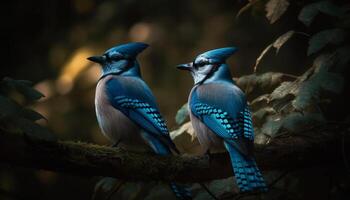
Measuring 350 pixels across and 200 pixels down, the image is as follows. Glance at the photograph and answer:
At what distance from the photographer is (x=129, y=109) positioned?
3.60m

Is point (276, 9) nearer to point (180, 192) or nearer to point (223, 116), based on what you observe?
point (223, 116)

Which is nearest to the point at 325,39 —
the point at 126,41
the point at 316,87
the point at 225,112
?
the point at 316,87

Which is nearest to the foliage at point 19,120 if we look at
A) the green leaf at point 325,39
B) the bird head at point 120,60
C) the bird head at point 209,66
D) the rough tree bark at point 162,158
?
the rough tree bark at point 162,158

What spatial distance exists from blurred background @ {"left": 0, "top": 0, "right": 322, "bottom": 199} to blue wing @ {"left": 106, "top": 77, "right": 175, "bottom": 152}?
301 centimetres

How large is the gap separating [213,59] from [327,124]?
2.64 feet

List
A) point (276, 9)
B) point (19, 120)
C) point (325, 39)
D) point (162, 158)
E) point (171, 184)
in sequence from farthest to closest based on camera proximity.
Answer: point (276, 9) < point (325, 39) < point (171, 184) < point (162, 158) < point (19, 120)

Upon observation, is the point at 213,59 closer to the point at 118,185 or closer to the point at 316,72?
the point at 316,72

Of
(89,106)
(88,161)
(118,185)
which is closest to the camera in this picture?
(88,161)

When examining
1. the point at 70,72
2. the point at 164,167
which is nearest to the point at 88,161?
the point at 164,167

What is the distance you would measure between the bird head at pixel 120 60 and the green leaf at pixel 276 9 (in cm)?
86

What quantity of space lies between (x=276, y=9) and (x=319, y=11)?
0.27m

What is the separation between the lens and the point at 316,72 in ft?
11.2

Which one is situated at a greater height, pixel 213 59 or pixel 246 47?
pixel 213 59

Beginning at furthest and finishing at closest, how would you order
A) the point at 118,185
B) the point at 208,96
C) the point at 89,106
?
the point at 89,106 → the point at 208,96 → the point at 118,185
